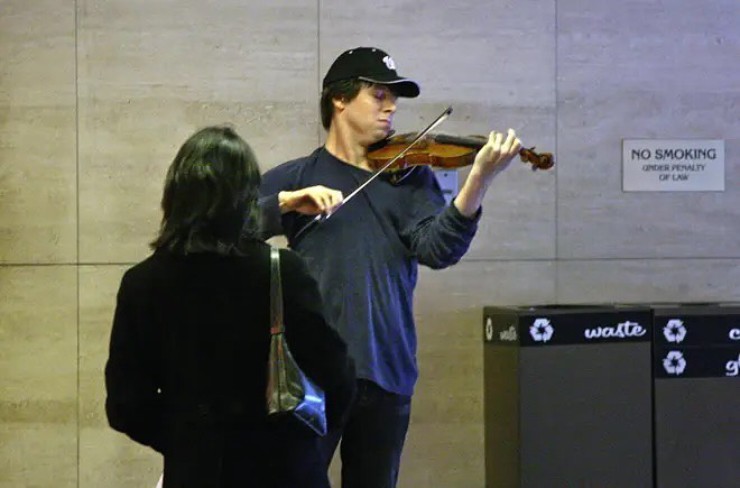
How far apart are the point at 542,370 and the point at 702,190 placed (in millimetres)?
1220

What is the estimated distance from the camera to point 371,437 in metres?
2.74

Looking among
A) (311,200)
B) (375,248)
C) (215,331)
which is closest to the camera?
(215,331)

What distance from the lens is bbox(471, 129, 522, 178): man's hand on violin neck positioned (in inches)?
108

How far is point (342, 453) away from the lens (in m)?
2.79

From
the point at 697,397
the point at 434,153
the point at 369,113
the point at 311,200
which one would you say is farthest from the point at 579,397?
the point at 311,200

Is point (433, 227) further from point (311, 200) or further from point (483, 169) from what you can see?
point (311, 200)

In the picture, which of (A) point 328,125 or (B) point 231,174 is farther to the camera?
(A) point 328,125

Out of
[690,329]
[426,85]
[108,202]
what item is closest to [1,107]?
[108,202]

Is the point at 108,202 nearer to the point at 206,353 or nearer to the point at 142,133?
the point at 142,133

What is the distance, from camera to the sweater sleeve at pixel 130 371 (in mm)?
2129

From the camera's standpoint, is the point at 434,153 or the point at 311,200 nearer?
the point at 311,200

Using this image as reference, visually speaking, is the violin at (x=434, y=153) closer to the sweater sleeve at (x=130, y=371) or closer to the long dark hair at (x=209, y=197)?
the long dark hair at (x=209, y=197)

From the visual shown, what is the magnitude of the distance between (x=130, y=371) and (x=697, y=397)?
8.07 ft

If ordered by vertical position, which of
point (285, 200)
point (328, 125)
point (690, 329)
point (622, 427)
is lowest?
point (622, 427)
